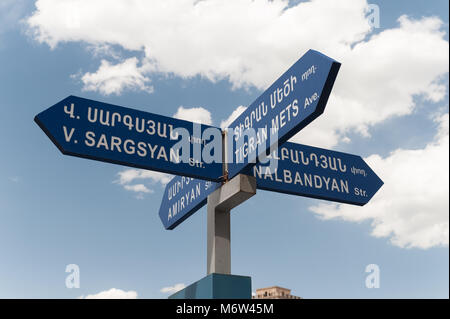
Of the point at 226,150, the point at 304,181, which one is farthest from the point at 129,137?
the point at 304,181

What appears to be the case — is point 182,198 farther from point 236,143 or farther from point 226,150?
point 236,143

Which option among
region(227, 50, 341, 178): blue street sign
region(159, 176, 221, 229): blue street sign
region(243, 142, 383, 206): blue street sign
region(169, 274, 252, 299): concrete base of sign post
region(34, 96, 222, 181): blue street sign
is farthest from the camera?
region(159, 176, 221, 229): blue street sign

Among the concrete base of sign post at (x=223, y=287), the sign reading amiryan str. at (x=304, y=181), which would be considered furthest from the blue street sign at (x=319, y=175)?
the concrete base of sign post at (x=223, y=287)

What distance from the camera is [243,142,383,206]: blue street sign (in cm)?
565

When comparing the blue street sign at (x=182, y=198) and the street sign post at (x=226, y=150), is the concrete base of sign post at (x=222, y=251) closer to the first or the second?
the street sign post at (x=226, y=150)

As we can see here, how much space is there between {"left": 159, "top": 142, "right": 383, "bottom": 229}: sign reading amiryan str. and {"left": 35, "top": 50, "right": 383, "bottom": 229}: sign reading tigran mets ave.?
0.01m

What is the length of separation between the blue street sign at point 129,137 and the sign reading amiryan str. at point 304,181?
0.42 m

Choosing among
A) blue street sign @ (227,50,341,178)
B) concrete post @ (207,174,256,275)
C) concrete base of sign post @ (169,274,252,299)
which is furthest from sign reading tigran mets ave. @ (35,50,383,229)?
concrete base of sign post @ (169,274,252,299)

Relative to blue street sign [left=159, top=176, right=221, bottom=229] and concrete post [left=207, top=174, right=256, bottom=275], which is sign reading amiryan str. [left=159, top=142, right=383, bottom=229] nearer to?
blue street sign [left=159, top=176, right=221, bottom=229]

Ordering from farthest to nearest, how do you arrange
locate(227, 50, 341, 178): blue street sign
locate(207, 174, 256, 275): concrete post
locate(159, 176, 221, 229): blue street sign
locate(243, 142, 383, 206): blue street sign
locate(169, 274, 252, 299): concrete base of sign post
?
locate(159, 176, 221, 229): blue street sign, locate(243, 142, 383, 206): blue street sign, locate(207, 174, 256, 275): concrete post, locate(169, 274, 252, 299): concrete base of sign post, locate(227, 50, 341, 178): blue street sign

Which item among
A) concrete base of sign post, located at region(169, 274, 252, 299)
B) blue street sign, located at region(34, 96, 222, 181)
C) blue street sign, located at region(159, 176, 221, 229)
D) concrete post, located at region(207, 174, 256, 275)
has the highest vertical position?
blue street sign, located at region(34, 96, 222, 181)
